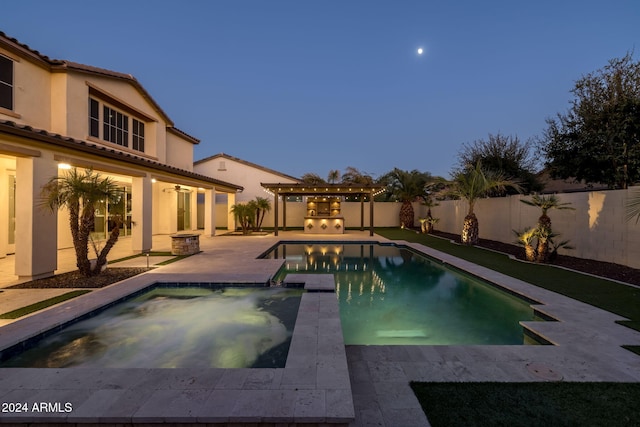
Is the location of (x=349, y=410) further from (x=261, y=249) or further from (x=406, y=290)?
(x=261, y=249)

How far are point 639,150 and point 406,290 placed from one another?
9.69 m

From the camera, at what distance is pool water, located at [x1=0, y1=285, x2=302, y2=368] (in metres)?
3.91

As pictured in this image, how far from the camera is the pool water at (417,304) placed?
200 inches

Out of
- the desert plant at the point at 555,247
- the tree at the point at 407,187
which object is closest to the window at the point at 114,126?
the desert plant at the point at 555,247

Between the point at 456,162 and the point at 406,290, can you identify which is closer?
the point at 406,290

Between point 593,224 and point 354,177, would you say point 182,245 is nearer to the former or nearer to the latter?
point 593,224

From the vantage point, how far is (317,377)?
3031 millimetres

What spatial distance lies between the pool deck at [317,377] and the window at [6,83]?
7240 millimetres

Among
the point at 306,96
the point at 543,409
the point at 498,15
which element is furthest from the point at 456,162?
the point at 306,96

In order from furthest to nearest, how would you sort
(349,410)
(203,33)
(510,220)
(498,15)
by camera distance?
(203,33)
(498,15)
(510,220)
(349,410)

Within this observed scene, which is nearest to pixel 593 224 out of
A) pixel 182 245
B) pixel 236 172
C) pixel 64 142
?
pixel 182 245

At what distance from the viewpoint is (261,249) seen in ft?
41.2

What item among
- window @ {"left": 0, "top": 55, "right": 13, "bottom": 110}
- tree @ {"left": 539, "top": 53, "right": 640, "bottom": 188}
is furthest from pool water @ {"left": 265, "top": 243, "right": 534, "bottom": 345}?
window @ {"left": 0, "top": 55, "right": 13, "bottom": 110}

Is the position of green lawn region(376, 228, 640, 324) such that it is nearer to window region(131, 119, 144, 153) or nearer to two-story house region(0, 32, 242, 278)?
two-story house region(0, 32, 242, 278)
